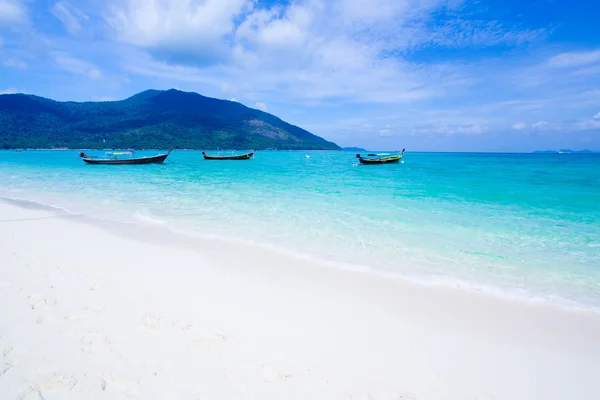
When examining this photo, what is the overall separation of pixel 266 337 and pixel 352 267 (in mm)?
3447

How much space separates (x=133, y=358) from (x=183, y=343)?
1.79 feet

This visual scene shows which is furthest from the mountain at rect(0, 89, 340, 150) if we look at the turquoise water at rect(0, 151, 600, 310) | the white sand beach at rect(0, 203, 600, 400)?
the white sand beach at rect(0, 203, 600, 400)

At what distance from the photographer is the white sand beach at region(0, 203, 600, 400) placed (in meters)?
Result: 3.13

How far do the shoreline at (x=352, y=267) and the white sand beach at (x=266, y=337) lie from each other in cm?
21

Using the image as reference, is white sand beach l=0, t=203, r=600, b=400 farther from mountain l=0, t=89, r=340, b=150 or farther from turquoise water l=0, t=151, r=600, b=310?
mountain l=0, t=89, r=340, b=150

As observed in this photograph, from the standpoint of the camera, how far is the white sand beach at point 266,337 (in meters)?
3.13

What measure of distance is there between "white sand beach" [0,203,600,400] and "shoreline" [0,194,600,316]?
0.21 metres

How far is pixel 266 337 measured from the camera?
3.99 metres

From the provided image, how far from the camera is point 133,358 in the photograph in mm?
3402

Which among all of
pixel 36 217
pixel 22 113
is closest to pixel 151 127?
pixel 22 113

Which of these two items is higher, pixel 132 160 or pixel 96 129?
pixel 96 129

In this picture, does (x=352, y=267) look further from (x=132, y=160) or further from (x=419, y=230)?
(x=132, y=160)

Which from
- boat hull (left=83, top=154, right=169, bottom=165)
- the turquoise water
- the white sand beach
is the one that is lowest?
boat hull (left=83, top=154, right=169, bottom=165)

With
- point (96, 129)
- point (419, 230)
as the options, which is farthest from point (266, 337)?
point (96, 129)
